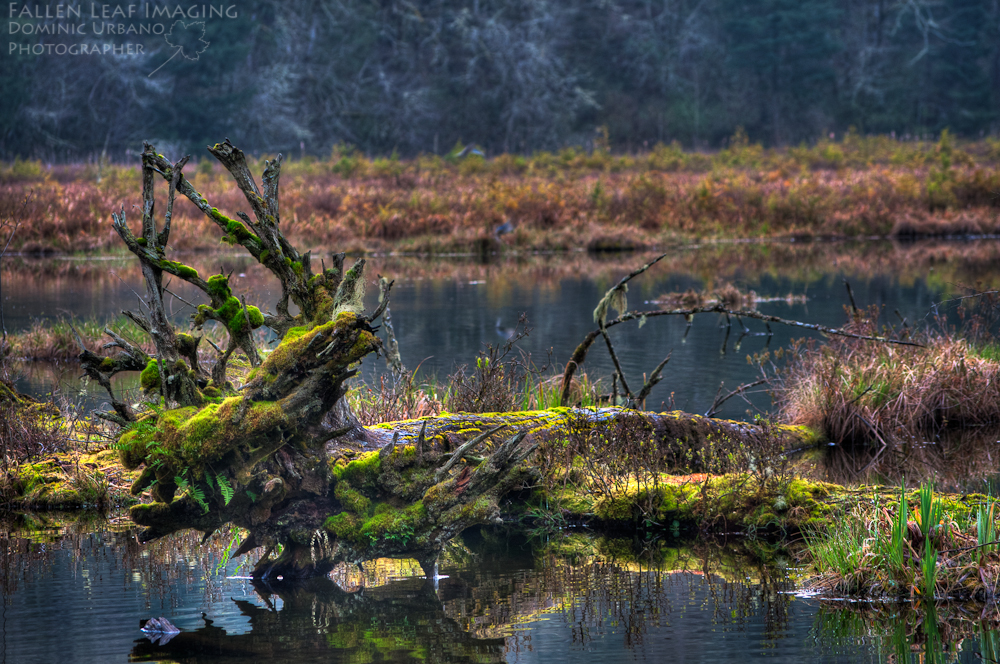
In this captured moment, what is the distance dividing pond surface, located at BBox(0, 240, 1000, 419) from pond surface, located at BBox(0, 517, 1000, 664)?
446 cm

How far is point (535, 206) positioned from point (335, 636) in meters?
31.7

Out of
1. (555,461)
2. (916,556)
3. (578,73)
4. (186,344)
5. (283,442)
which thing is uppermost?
(578,73)

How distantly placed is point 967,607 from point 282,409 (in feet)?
13.5

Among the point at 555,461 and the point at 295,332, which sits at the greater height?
the point at 295,332

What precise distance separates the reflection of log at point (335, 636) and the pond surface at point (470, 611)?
0.01 meters

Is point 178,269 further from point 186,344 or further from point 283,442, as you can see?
point 283,442

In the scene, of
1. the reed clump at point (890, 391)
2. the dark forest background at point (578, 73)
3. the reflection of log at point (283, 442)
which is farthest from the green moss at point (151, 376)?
the dark forest background at point (578, 73)

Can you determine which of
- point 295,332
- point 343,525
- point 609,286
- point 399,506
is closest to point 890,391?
point 399,506

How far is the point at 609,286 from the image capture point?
24.7 m

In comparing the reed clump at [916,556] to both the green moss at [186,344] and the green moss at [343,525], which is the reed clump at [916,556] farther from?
the green moss at [186,344]

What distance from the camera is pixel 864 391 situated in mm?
11031

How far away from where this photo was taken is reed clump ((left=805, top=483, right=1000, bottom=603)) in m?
6.31

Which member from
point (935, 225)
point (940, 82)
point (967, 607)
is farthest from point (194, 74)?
point (967, 607)

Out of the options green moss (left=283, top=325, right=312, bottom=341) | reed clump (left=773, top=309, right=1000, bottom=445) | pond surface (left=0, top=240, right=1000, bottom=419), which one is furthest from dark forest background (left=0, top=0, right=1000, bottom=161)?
green moss (left=283, top=325, right=312, bottom=341)
